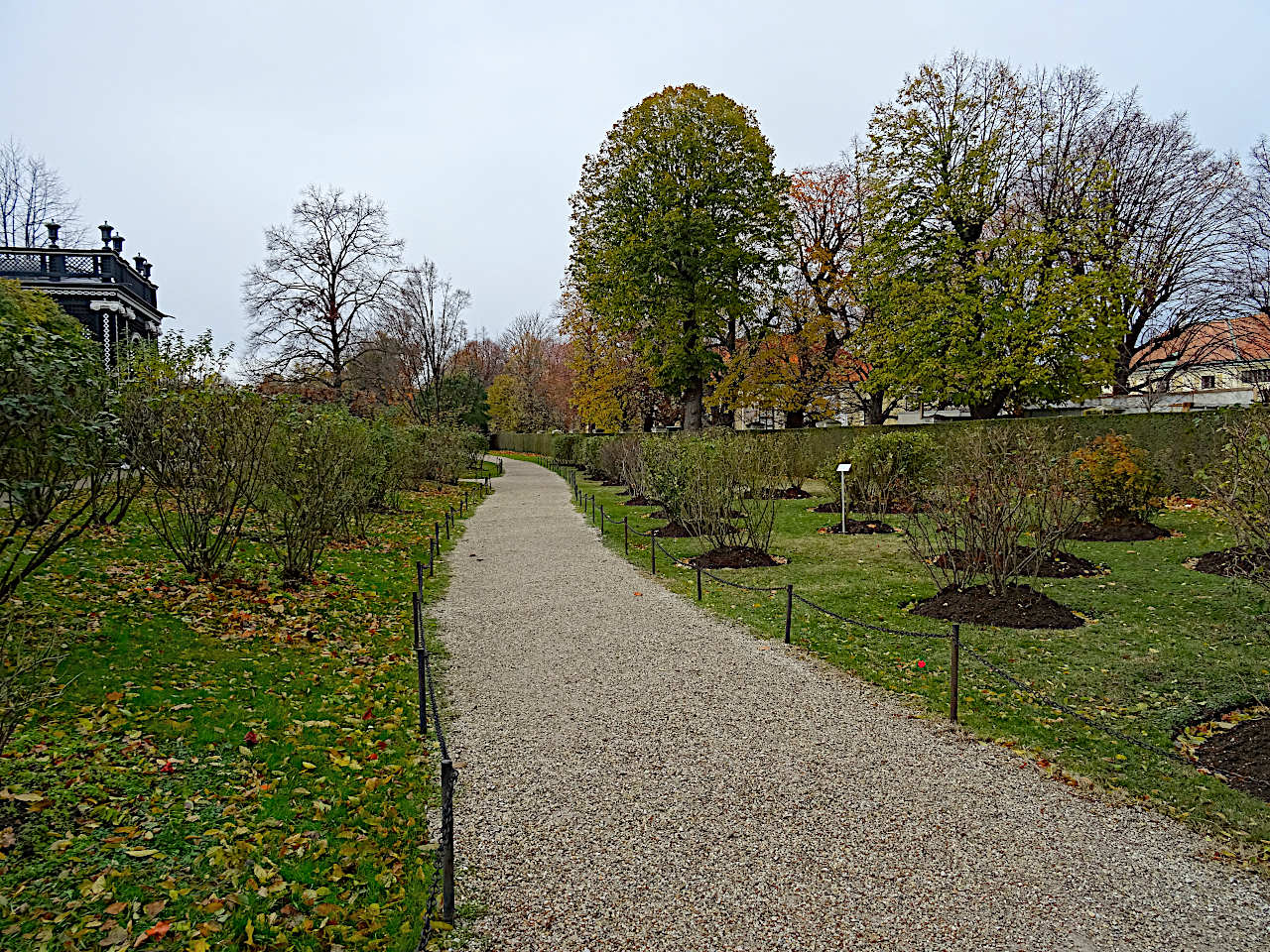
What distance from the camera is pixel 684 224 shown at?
2316 centimetres

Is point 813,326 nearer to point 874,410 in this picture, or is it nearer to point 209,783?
point 874,410

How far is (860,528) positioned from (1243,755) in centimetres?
994

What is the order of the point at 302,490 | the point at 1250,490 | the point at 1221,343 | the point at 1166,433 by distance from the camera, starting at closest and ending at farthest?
the point at 1250,490
the point at 302,490
the point at 1166,433
the point at 1221,343

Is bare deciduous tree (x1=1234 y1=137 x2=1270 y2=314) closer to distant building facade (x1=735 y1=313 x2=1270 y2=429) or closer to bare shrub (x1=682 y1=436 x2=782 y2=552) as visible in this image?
distant building facade (x1=735 y1=313 x2=1270 y2=429)

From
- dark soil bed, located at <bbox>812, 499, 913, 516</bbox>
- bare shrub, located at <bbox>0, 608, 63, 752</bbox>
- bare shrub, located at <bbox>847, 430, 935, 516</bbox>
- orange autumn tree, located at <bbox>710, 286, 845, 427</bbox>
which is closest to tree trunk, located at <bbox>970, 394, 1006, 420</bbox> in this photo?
orange autumn tree, located at <bbox>710, 286, 845, 427</bbox>

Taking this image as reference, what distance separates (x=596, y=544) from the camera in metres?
14.0

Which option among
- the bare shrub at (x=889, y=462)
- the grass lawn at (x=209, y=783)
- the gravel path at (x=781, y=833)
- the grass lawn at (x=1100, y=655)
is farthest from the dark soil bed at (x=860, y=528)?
the grass lawn at (x=209, y=783)

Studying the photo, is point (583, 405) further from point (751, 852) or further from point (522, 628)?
point (751, 852)

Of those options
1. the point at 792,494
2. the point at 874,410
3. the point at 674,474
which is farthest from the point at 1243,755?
the point at 874,410

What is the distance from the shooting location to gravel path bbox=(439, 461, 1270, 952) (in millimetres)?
2994

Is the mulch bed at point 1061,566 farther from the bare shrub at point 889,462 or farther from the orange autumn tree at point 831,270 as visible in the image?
the orange autumn tree at point 831,270

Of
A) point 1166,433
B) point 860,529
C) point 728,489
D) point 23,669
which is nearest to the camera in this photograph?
point 23,669

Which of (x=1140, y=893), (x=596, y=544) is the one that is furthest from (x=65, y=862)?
(x=596, y=544)

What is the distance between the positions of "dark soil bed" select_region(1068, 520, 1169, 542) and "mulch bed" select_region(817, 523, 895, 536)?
10.7ft
